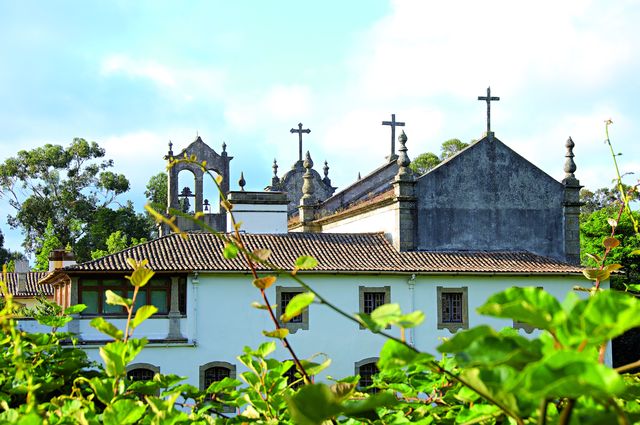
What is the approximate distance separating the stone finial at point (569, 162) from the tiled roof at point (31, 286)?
2438 cm

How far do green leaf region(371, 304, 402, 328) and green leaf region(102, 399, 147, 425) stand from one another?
769 mm

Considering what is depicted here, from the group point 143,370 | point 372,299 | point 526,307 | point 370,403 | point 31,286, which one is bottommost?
point 143,370

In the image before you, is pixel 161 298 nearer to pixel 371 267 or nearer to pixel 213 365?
pixel 213 365

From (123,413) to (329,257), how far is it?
21.0 m

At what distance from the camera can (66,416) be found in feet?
7.07

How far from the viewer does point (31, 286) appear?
4022 cm

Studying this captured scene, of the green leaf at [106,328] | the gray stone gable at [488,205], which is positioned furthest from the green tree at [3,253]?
the green leaf at [106,328]

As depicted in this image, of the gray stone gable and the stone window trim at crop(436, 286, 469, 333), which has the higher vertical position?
the gray stone gable

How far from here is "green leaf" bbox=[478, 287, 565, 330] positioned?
1.17m

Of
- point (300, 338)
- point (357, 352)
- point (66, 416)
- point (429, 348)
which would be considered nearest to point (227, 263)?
point (300, 338)

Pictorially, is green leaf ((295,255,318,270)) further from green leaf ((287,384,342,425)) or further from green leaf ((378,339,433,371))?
green leaf ((287,384,342,425))

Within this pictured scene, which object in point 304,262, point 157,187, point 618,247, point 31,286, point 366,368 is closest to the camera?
point 304,262

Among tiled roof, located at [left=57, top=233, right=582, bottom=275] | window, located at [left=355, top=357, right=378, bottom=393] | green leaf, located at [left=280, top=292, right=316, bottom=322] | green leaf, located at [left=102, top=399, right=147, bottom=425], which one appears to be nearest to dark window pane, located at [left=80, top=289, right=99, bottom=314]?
tiled roof, located at [left=57, top=233, right=582, bottom=275]

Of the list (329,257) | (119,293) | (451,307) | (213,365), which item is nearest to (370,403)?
(213,365)
